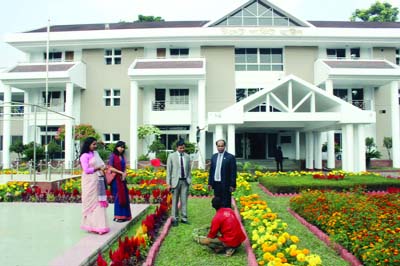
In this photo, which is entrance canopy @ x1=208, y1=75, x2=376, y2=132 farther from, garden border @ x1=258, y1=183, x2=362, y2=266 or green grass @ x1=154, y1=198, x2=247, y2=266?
green grass @ x1=154, y1=198, x2=247, y2=266

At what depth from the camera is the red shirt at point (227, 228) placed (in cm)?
529

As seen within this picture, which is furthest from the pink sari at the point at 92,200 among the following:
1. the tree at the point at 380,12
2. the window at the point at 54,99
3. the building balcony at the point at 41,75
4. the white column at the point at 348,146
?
the tree at the point at 380,12

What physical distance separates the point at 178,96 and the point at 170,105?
871mm

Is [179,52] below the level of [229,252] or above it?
above

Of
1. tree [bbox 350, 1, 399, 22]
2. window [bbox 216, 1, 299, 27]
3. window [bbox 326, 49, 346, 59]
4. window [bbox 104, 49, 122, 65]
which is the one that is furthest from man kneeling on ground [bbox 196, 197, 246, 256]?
tree [bbox 350, 1, 399, 22]

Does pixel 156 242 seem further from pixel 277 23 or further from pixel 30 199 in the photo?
pixel 277 23

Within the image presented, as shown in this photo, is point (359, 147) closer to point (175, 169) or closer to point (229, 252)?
point (175, 169)

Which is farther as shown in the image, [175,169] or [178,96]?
[178,96]

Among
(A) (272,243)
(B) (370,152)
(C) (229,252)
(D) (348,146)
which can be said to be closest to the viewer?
(A) (272,243)

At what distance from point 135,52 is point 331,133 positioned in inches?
561

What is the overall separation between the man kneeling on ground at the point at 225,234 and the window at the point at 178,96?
20.0 m

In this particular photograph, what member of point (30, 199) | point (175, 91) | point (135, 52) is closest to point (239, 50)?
point (175, 91)

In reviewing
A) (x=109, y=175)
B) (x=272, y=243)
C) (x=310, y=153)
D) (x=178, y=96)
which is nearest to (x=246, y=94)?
(x=178, y=96)

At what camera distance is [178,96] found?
993 inches
